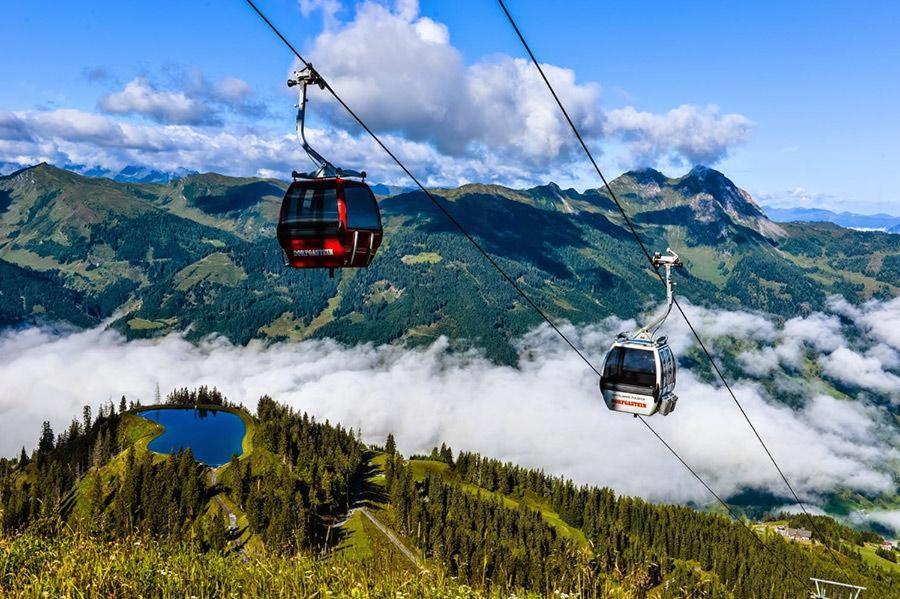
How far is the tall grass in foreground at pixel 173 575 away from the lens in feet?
44.7

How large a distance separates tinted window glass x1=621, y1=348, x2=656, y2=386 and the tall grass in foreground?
58.0 ft

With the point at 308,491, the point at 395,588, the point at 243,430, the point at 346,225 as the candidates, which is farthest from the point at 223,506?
the point at 395,588

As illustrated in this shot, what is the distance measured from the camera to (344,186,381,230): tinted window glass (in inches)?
1100

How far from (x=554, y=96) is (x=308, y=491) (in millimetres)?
141666

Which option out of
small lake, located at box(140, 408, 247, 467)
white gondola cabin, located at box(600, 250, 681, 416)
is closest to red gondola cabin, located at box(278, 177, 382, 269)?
white gondola cabin, located at box(600, 250, 681, 416)

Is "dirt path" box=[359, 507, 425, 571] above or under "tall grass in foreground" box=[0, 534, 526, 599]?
under

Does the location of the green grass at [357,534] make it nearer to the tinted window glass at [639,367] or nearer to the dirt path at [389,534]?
the dirt path at [389,534]

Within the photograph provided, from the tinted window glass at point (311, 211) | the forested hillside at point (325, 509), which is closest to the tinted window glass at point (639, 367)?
the forested hillside at point (325, 509)

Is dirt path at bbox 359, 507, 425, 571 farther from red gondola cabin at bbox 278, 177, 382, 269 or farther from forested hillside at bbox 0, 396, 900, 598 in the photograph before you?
red gondola cabin at bbox 278, 177, 382, 269

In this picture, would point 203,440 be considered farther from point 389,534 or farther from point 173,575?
point 173,575

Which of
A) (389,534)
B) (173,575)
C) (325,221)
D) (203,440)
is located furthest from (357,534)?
(173,575)

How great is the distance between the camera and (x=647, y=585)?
60.4 ft

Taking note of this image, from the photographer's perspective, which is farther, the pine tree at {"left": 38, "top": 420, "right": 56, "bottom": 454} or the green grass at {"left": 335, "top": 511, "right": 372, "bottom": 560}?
the pine tree at {"left": 38, "top": 420, "right": 56, "bottom": 454}

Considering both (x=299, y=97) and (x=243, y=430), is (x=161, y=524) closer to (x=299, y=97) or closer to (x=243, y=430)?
(x=243, y=430)
